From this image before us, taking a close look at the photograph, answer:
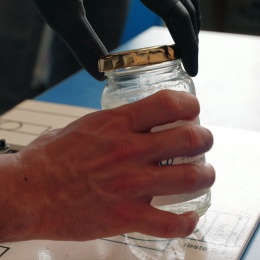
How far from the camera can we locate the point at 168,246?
2.65 feet

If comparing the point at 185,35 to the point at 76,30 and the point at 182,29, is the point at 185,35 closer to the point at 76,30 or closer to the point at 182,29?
the point at 182,29

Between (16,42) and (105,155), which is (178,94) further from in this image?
(16,42)

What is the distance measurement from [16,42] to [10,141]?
107 centimetres

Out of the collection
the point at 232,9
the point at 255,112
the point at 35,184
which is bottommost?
the point at 232,9

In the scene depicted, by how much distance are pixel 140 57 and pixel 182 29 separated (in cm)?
11

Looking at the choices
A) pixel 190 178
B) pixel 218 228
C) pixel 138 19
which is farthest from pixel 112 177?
pixel 138 19

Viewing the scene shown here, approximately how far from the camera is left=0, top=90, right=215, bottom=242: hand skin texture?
70cm

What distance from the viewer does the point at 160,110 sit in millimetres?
699

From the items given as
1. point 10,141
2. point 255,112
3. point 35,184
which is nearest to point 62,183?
point 35,184

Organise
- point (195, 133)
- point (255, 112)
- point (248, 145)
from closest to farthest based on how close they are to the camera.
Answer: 1. point (195, 133)
2. point (248, 145)
3. point (255, 112)

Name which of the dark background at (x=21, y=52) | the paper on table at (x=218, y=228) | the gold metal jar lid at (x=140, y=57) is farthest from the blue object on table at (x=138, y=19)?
the gold metal jar lid at (x=140, y=57)

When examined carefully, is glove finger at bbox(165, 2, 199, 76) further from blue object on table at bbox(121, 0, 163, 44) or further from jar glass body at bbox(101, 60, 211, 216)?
blue object on table at bbox(121, 0, 163, 44)

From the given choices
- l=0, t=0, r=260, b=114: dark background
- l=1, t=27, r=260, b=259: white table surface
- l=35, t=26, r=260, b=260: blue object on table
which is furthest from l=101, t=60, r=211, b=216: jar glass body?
l=0, t=0, r=260, b=114: dark background

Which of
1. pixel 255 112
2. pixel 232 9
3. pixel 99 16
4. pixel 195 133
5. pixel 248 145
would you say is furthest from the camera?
pixel 232 9
